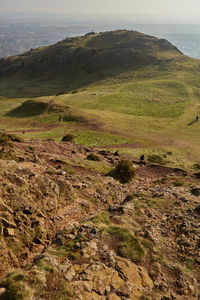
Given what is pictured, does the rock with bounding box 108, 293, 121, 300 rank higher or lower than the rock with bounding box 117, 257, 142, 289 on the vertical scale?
higher

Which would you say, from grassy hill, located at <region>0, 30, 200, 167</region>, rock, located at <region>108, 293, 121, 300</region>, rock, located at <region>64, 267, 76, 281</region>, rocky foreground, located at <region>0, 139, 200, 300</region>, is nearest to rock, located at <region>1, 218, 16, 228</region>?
rocky foreground, located at <region>0, 139, 200, 300</region>

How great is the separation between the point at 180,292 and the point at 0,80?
18049cm

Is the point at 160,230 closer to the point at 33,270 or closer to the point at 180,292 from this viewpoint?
the point at 180,292

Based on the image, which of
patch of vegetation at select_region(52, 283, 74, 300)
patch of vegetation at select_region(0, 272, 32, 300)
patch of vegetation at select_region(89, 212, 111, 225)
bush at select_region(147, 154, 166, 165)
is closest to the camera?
patch of vegetation at select_region(0, 272, 32, 300)

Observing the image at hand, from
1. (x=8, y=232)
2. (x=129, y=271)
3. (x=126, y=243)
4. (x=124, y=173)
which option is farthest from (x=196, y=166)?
(x=8, y=232)

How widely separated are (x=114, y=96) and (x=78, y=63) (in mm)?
94539

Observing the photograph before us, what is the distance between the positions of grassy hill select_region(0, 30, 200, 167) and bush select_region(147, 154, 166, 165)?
2.64 m

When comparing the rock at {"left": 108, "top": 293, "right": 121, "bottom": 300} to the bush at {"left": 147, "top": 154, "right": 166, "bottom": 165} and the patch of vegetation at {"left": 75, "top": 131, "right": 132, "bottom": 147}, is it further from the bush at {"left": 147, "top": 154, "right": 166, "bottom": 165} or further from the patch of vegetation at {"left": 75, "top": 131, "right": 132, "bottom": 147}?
the patch of vegetation at {"left": 75, "top": 131, "right": 132, "bottom": 147}

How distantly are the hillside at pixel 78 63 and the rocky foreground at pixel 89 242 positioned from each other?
11895 cm

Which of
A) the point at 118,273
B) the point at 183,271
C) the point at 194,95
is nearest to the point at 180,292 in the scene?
the point at 183,271

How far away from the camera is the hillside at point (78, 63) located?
A: 137875 millimetres

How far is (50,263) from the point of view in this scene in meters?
9.48

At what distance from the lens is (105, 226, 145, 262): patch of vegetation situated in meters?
11.3

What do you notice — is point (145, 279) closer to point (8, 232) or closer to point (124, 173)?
point (8, 232)
